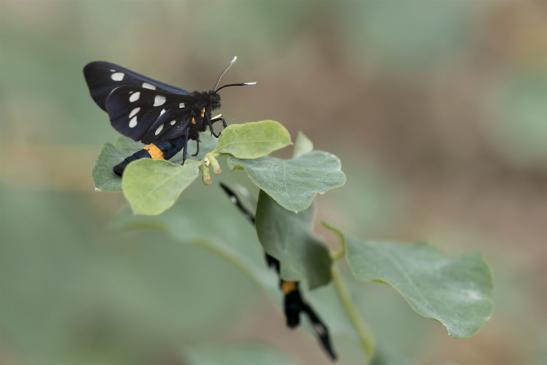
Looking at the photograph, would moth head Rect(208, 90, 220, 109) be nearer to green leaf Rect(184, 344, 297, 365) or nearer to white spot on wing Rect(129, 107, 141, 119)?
white spot on wing Rect(129, 107, 141, 119)

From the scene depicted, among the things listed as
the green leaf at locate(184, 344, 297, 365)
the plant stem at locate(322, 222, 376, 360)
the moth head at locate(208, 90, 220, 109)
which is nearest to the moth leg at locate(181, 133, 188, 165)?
the moth head at locate(208, 90, 220, 109)

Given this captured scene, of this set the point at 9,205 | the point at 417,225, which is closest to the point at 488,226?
the point at 417,225

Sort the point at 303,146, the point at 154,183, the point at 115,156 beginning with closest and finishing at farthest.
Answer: the point at 154,183
the point at 115,156
the point at 303,146

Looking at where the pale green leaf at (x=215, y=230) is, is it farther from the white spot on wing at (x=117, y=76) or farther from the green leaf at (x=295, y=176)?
the green leaf at (x=295, y=176)

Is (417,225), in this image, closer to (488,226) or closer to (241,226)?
(488,226)

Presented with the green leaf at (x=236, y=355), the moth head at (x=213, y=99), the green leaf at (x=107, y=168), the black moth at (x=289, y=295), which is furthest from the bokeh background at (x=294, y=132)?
the green leaf at (x=107, y=168)

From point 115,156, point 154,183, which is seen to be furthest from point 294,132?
point 154,183

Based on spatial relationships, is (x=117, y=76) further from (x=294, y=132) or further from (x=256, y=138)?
(x=294, y=132)
